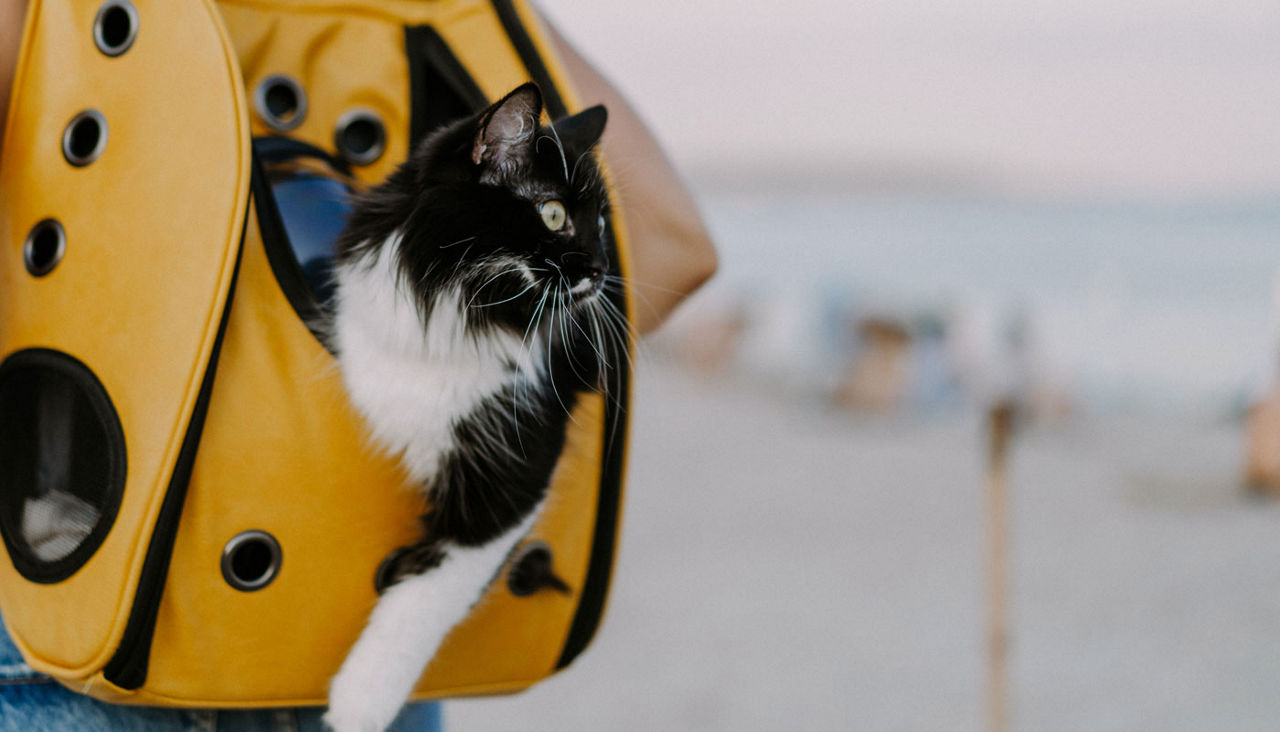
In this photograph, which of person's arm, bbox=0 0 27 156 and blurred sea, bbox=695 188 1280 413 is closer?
person's arm, bbox=0 0 27 156

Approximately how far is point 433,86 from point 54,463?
40cm

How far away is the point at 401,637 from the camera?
659 millimetres

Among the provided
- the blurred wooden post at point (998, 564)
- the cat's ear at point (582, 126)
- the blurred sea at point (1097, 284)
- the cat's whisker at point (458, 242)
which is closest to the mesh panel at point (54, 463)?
the cat's whisker at point (458, 242)

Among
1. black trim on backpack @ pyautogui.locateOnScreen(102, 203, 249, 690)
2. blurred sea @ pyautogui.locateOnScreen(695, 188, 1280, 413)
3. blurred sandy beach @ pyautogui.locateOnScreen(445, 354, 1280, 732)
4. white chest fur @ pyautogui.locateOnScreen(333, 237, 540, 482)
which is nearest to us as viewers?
black trim on backpack @ pyautogui.locateOnScreen(102, 203, 249, 690)

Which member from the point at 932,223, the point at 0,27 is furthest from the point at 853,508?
the point at 932,223

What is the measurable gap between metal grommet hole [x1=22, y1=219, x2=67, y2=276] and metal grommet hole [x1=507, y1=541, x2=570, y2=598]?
0.35m

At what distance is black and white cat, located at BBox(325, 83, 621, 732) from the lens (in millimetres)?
666

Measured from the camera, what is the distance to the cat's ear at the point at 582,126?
2.35 feet

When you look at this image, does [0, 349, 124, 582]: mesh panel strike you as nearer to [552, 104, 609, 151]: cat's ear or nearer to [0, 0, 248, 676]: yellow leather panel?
[0, 0, 248, 676]: yellow leather panel

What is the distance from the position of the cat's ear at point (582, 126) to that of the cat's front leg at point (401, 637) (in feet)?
0.95

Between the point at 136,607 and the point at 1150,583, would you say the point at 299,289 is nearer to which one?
the point at 136,607

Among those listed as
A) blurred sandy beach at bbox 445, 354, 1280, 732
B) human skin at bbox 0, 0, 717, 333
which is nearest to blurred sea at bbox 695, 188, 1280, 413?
blurred sandy beach at bbox 445, 354, 1280, 732

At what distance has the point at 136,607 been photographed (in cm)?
57

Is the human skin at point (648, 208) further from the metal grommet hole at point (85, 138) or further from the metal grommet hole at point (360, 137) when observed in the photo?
the metal grommet hole at point (85, 138)
